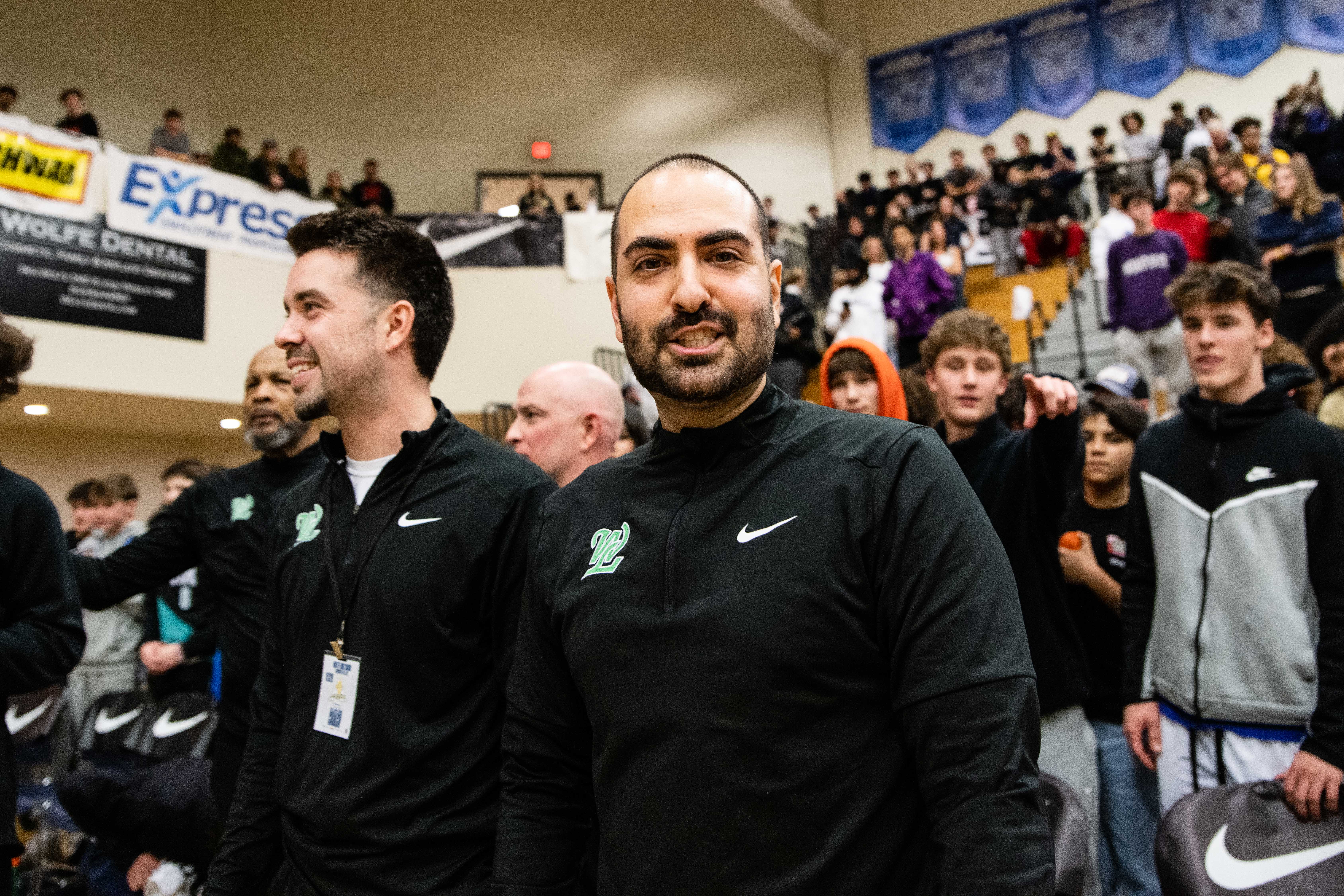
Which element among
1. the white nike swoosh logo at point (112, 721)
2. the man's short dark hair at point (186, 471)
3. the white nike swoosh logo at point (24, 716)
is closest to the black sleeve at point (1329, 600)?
the white nike swoosh logo at point (112, 721)

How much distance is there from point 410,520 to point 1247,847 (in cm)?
184

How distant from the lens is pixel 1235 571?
2.35 m

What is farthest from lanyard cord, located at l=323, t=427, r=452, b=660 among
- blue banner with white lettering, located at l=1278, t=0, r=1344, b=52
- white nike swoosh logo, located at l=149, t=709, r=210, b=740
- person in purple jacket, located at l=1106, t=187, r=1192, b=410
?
blue banner with white lettering, located at l=1278, t=0, r=1344, b=52

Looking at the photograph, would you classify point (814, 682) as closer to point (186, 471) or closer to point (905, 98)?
point (186, 471)

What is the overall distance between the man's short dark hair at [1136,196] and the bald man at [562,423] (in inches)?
239

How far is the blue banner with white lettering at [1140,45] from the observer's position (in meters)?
13.5

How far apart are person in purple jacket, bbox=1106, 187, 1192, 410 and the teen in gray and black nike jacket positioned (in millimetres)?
4900

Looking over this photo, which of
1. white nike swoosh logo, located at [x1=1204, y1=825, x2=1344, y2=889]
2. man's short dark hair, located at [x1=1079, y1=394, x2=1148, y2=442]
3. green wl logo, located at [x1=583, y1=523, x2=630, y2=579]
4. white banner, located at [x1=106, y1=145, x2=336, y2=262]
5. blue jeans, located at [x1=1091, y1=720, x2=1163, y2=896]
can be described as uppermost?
white banner, located at [x1=106, y1=145, x2=336, y2=262]

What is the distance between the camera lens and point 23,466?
10680 mm

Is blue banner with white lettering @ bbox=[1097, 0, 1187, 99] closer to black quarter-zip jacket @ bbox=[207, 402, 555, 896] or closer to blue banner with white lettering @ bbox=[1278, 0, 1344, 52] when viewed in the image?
blue banner with white lettering @ bbox=[1278, 0, 1344, 52]

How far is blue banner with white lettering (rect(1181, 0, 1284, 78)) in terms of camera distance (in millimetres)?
12969

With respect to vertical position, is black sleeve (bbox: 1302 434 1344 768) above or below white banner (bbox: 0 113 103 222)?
below

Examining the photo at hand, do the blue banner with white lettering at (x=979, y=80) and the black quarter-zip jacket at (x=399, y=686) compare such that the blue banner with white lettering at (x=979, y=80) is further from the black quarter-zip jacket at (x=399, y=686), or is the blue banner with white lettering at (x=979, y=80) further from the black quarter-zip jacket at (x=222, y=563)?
the black quarter-zip jacket at (x=399, y=686)

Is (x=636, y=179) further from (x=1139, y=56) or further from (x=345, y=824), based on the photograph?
(x=1139, y=56)
